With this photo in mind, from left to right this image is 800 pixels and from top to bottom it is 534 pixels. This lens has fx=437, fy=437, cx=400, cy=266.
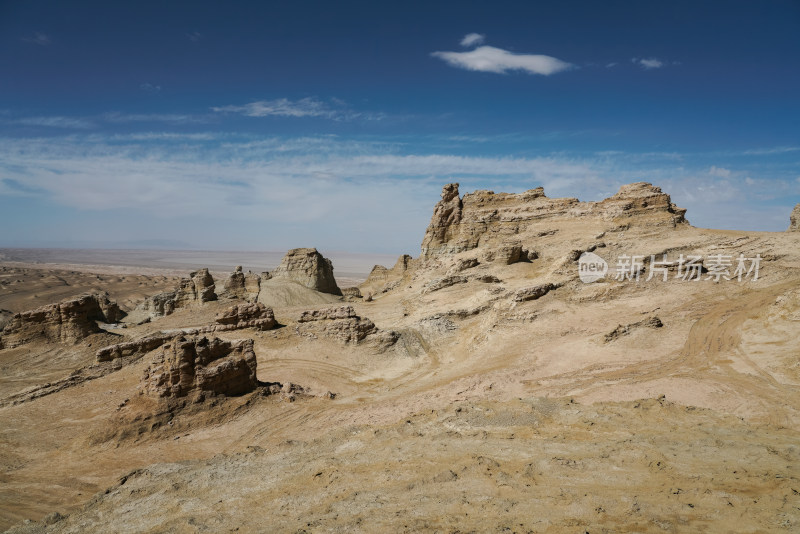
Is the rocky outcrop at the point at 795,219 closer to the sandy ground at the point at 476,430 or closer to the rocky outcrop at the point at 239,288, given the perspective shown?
the sandy ground at the point at 476,430

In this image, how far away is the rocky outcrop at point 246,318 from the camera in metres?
21.1

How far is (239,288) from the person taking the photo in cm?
3769

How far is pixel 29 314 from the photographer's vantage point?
67.8 feet

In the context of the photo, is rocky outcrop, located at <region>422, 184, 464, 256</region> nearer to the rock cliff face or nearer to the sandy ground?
the rock cliff face

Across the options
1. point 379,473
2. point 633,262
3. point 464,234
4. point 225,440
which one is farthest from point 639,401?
point 464,234

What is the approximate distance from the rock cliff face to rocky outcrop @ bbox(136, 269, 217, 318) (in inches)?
859

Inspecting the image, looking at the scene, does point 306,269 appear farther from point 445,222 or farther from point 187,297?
point 445,222

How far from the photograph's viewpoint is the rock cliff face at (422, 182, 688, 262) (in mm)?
33250

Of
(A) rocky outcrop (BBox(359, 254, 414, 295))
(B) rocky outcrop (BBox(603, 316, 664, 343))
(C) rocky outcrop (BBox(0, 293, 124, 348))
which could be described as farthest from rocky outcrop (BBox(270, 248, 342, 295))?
(B) rocky outcrop (BBox(603, 316, 664, 343))

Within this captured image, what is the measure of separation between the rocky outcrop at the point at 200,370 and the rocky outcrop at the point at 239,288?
72.6 feet

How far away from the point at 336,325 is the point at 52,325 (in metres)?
13.7

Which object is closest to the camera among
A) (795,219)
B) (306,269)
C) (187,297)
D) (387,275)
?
(795,219)

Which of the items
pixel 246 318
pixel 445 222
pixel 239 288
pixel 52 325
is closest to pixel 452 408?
pixel 246 318

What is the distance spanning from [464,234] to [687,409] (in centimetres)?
3488
